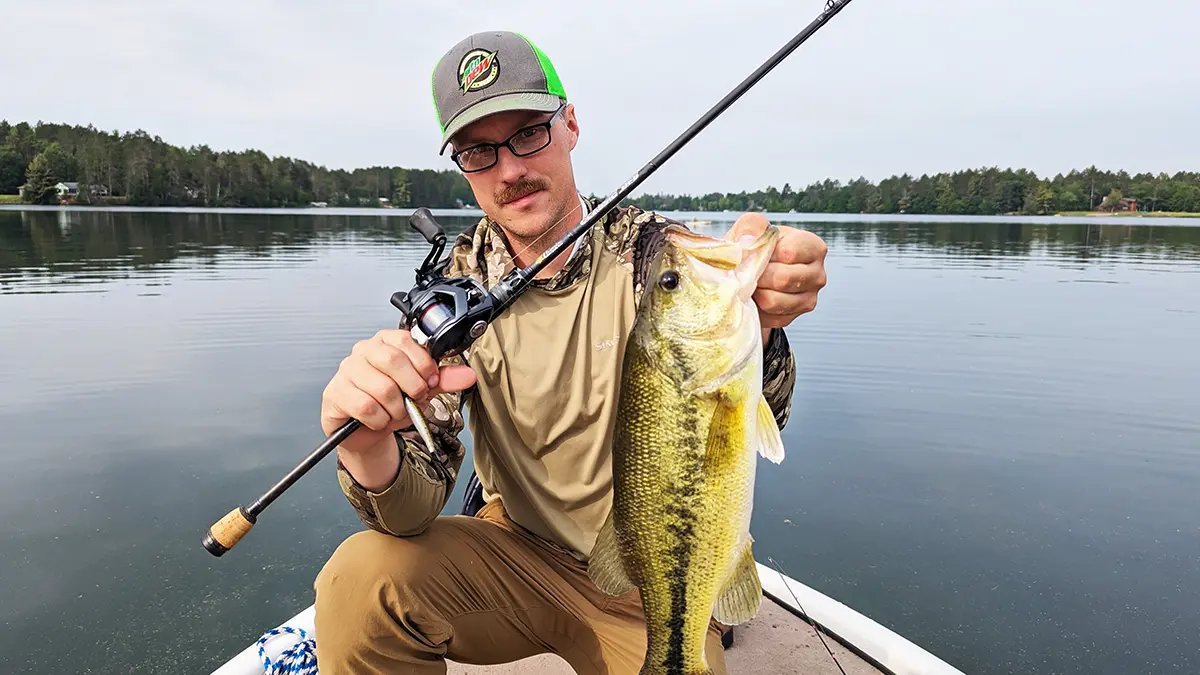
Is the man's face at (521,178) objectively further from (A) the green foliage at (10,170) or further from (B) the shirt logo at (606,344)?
(A) the green foliage at (10,170)

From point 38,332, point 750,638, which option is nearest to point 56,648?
point 750,638

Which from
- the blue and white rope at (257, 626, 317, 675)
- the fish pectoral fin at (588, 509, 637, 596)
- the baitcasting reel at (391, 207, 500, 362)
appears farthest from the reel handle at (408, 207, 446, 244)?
the blue and white rope at (257, 626, 317, 675)

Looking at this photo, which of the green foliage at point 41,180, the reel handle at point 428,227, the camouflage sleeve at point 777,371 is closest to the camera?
the camouflage sleeve at point 777,371

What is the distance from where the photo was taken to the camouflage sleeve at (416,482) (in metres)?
2.15

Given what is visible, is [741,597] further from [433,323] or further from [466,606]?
[433,323]

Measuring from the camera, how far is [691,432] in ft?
6.17

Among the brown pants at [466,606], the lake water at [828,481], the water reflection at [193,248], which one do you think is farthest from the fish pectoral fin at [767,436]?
the water reflection at [193,248]

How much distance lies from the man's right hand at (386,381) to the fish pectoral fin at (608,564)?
681mm

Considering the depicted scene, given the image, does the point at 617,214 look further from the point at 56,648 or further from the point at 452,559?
the point at 56,648

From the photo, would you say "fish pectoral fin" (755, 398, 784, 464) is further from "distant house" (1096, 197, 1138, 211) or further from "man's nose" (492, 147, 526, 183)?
"distant house" (1096, 197, 1138, 211)

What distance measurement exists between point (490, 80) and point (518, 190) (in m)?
0.43

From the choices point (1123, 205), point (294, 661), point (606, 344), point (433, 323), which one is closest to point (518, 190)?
point (606, 344)

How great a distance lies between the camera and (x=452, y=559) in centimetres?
250

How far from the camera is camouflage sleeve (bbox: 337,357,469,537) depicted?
2.15 metres
